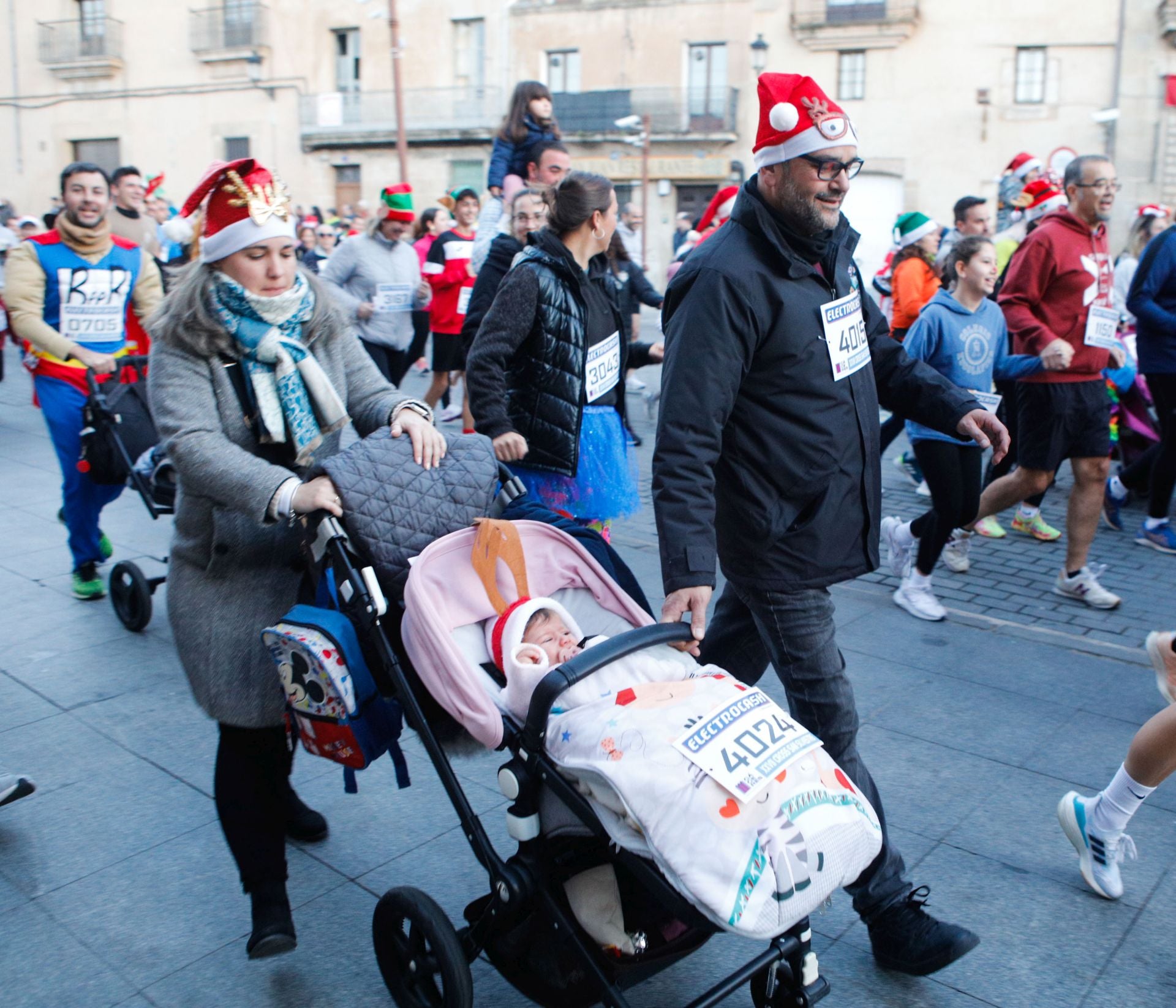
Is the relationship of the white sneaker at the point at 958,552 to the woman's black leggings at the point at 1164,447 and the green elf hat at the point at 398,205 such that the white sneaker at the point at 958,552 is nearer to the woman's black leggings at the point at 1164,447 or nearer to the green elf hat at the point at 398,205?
the woman's black leggings at the point at 1164,447

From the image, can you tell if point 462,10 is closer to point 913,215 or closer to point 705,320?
point 913,215

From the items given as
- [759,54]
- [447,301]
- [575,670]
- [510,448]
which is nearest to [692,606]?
[575,670]

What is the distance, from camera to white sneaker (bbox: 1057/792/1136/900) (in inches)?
120

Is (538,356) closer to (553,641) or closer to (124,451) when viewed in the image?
(553,641)

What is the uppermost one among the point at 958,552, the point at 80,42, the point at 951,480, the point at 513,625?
the point at 80,42

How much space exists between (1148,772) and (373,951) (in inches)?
82.4

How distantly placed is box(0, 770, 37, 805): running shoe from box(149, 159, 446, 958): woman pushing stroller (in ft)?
3.08

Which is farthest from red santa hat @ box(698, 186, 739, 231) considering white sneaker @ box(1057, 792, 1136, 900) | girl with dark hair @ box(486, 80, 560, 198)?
white sneaker @ box(1057, 792, 1136, 900)

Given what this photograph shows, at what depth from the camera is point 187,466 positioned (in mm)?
2492

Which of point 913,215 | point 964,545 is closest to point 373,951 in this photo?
point 964,545

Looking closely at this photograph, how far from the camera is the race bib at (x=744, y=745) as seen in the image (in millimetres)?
1904

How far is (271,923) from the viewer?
2.72 meters

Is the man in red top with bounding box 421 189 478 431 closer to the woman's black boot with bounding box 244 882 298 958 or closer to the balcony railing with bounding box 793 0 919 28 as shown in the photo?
the woman's black boot with bounding box 244 882 298 958

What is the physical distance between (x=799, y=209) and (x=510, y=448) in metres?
1.47
